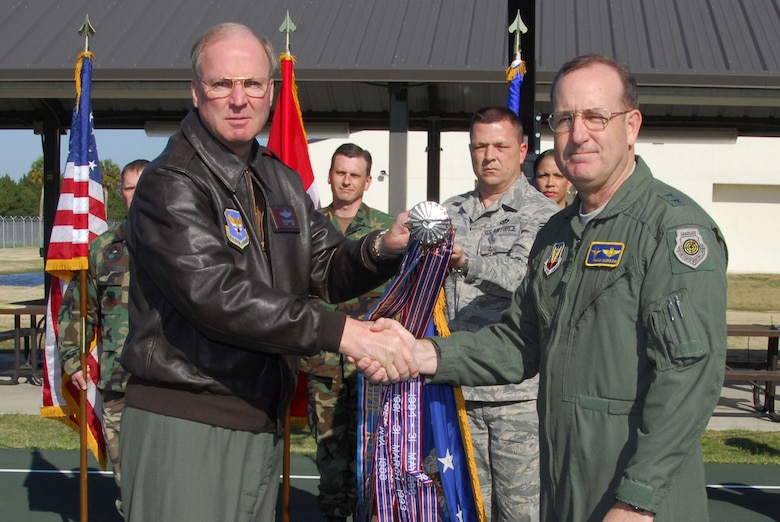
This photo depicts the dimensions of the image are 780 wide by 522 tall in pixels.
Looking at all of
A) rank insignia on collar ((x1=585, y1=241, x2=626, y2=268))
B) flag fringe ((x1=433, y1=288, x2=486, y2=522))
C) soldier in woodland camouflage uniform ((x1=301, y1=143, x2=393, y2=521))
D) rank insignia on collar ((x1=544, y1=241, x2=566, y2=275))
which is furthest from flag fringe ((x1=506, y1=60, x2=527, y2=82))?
rank insignia on collar ((x1=585, y1=241, x2=626, y2=268))

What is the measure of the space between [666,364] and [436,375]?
949mm

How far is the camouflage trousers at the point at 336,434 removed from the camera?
4918 millimetres

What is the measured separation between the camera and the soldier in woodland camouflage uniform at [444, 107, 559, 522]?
3.84m

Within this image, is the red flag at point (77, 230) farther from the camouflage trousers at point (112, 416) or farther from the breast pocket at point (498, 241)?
the breast pocket at point (498, 241)

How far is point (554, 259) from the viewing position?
2.49m

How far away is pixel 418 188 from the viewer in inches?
1277

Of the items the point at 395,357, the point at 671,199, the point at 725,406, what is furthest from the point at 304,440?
the point at 671,199

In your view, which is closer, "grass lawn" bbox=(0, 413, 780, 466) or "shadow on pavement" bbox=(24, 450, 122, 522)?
"shadow on pavement" bbox=(24, 450, 122, 522)

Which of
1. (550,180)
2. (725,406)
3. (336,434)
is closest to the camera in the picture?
(336,434)

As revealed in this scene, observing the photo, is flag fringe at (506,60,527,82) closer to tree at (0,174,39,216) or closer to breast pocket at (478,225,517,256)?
breast pocket at (478,225,517,256)

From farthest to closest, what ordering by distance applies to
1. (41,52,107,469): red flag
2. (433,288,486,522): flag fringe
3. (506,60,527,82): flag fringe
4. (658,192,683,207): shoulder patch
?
1. (41,52,107,469): red flag
2. (506,60,527,82): flag fringe
3. (433,288,486,522): flag fringe
4. (658,192,683,207): shoulder patch

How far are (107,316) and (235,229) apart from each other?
2672 mm

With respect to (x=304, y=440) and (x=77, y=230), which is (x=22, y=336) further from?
(x=77, y=230)

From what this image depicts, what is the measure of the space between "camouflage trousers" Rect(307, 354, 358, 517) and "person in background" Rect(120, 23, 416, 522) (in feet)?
7.67
